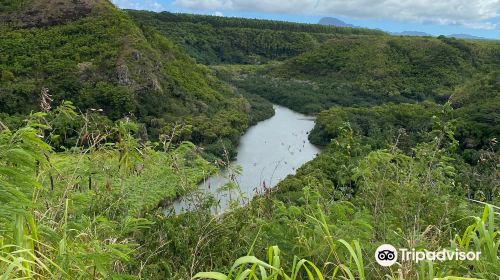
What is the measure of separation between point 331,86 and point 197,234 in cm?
6546

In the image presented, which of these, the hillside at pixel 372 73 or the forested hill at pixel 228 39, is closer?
the hillside at pixel 372 73

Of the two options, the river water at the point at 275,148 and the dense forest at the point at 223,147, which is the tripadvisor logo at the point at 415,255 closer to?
the dense forest at the point at 223,147

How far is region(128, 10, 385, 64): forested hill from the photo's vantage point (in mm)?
101625

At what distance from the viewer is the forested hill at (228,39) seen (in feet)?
333

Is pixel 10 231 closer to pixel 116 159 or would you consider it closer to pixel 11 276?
pixel 11 276

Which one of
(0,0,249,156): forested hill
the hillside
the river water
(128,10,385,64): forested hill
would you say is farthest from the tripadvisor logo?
(128,10,385,64): forested hill

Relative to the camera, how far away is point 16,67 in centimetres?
3453

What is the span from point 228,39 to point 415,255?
110 metres

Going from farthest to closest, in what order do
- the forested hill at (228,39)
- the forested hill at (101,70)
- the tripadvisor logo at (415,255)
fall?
the forested hill at (228,39) < the forested hill at (101,70) < the tripadvisor logo at (415,255)

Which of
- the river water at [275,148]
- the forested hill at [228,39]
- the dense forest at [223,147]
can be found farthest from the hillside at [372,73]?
the forested hill at [228,39]

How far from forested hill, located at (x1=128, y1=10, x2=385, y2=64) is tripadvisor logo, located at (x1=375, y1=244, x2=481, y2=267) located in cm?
9455

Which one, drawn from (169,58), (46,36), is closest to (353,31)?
(169,58)

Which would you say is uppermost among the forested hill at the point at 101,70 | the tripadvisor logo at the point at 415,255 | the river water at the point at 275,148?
the tripadvisor logo at the point at 415,255

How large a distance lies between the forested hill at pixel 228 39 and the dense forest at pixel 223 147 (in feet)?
1.68
